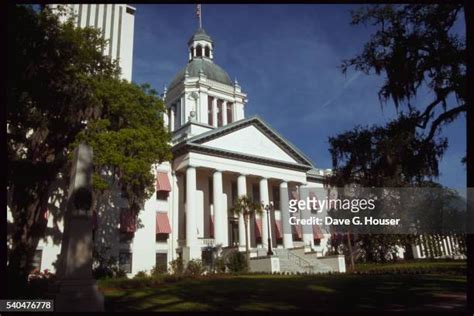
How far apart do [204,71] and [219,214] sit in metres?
26.7

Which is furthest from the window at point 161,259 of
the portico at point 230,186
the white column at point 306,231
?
the white column at point 306,231

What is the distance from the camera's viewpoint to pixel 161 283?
68.9 ft

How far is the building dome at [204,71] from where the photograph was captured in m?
58.1

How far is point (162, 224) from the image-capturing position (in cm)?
3734

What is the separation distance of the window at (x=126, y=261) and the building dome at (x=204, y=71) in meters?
29.5

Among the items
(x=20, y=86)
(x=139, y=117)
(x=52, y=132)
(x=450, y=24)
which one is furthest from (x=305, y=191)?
(x=450, y=24)

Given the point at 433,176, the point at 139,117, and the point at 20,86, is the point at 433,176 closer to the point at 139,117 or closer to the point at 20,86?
the point at 20,86

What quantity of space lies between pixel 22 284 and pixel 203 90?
134 feet

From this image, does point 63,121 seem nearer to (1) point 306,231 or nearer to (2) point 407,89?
(2) point 407,89

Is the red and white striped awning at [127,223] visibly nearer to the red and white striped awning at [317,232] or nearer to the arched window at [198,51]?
the red and white striped awning at [317,232]

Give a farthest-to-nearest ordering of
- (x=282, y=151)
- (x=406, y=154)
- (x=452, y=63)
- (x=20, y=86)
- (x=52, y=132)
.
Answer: (x=282, y=151) < (x=52, y=132) < (x=20, y=86) < (x=406, y=154) < (x=452, y=63)

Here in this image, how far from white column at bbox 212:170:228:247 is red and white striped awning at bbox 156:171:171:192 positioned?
4.56 m

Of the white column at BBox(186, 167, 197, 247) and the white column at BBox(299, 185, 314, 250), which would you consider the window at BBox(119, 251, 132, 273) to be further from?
the white column at BBox(299, 185, 314, 250)

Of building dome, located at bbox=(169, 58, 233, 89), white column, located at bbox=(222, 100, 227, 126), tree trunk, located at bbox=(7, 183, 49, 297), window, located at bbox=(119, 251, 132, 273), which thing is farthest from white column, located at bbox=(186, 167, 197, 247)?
building dome, located at bbox=(169, 58, 233, 89)
